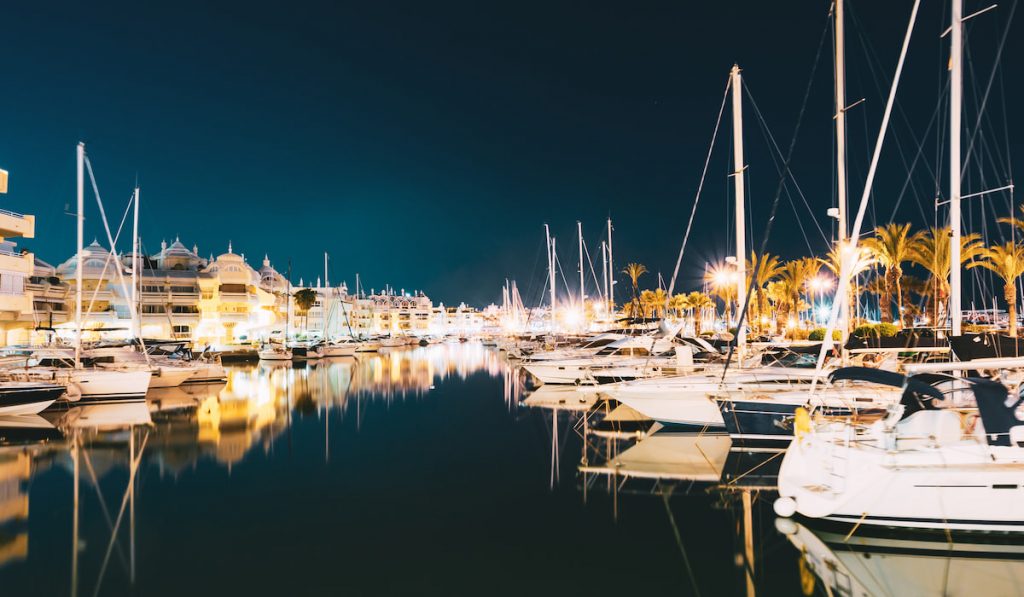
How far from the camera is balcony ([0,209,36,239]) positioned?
3050 centimetres

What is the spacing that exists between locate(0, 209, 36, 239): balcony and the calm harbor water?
16.4 m

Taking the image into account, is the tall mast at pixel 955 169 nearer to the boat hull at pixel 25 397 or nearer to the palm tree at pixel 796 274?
the boat hull at pixel 25 397

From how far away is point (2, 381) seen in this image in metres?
21.8

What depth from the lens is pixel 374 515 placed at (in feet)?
36.8

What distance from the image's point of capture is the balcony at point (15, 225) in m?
30.5

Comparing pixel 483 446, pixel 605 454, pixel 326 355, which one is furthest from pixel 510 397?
pixel 326 355

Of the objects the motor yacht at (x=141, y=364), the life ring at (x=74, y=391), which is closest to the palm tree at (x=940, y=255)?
the life ring at (x=74, y=391)

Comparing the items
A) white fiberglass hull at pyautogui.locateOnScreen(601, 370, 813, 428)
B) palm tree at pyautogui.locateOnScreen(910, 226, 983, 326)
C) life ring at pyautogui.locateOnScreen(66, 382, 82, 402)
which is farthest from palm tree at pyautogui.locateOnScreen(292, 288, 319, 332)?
palm tree at pyautogui.locateOnScreen(910, 226, 983, 326)

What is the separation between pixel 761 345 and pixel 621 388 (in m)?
9.63

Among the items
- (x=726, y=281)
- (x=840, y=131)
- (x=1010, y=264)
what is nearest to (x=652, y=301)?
(x=726, y=281)

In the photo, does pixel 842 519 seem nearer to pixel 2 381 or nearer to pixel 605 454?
pixel 605 454

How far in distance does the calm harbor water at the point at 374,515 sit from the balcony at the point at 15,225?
16.4 metres

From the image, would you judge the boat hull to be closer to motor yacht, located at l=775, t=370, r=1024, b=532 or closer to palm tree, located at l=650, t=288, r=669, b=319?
motor yacht, located at l=775, t=370, r=1024, b=532

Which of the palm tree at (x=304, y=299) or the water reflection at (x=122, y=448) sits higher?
the palm tree at (x=304, y=299)
